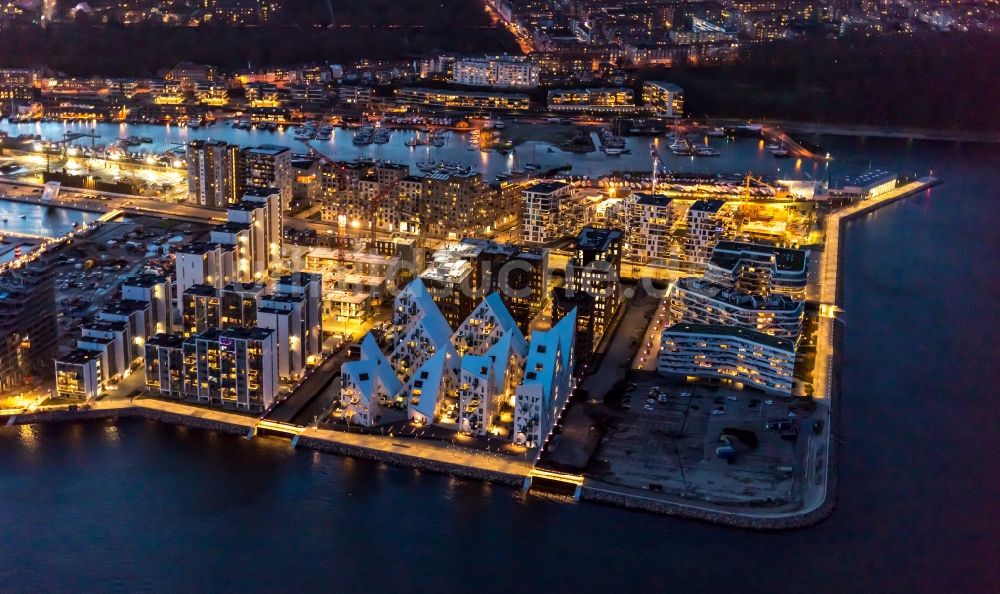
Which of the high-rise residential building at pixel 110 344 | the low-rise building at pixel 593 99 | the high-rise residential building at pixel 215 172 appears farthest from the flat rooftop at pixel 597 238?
the low-rise building at pixel 593 99

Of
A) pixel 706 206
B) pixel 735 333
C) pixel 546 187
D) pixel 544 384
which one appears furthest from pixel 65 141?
pixel 735 333

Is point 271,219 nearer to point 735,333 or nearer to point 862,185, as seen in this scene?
point 735,333

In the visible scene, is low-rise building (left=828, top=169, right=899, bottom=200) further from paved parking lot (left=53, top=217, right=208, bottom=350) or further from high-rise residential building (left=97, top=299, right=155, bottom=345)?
high-rise residential building (left=97, top=299, right=155, bottom=345)

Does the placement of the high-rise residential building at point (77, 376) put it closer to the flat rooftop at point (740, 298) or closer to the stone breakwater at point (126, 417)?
the stone breakwater at point (126, 417)

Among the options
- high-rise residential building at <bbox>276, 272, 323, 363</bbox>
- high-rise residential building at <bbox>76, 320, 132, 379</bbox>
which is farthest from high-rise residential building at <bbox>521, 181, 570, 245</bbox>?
high-rise residential building at <bbox>76, 320, 132, 379</bbox>

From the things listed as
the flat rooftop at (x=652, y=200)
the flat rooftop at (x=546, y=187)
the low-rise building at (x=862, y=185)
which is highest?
the flat rooftop at (x=546, y=187)

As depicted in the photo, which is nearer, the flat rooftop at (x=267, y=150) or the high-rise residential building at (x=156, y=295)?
the high-rise residential building at (x=156, y=295)
